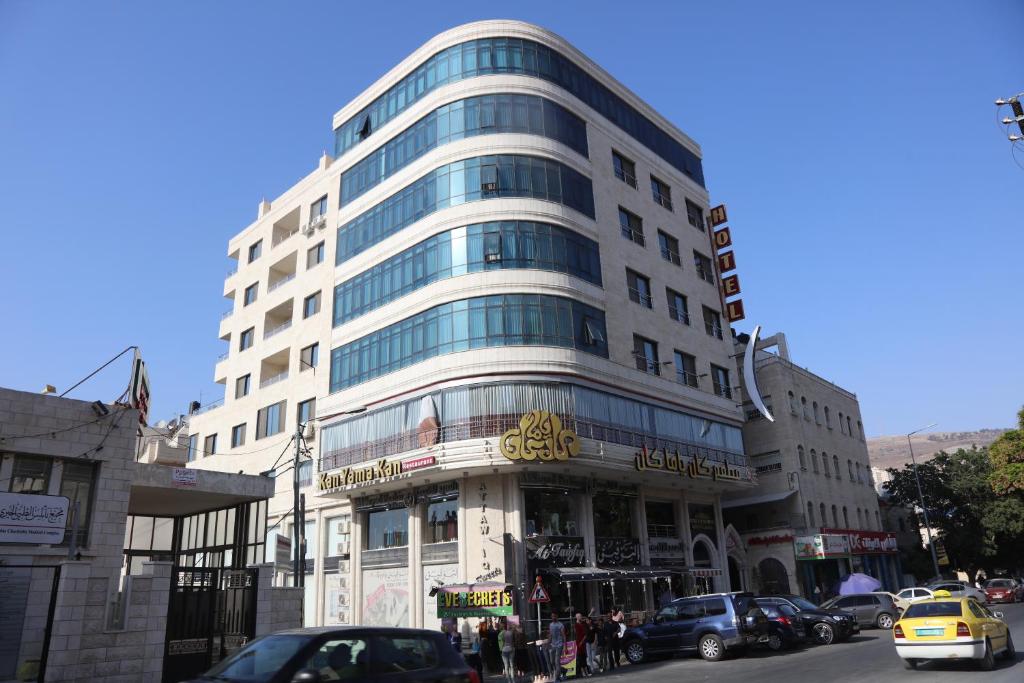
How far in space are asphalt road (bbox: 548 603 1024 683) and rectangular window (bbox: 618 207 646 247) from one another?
20.5m

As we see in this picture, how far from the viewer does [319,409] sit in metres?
36.2

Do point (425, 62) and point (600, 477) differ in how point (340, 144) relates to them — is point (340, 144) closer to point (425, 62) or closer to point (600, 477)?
point (425, 62)

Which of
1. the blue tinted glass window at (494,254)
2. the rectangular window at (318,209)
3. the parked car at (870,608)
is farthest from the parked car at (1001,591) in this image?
the rectangular window at (318,209)

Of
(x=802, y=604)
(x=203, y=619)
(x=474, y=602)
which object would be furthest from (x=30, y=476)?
(x=802, y=604)

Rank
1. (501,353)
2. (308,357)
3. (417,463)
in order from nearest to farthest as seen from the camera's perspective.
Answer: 1. (417,463)
2. (501,353)
3. (308,357)

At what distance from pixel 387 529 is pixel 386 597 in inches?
114

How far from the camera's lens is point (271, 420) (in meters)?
41.1

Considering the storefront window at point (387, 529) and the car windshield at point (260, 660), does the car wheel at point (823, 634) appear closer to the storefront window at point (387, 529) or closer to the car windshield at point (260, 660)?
the storefront window at point (387, 529)

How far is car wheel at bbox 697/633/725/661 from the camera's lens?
21953 millimetres

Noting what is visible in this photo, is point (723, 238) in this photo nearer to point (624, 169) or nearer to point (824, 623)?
point (624, 169)

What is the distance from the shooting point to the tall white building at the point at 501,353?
28.2 meters

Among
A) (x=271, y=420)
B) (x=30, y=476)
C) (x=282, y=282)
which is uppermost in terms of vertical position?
(x=282, y=282)

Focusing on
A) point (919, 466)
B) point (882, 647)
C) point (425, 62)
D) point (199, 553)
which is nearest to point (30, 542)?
point (199, 553)

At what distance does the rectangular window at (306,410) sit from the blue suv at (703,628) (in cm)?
2094
